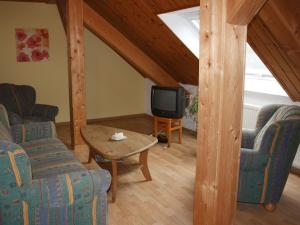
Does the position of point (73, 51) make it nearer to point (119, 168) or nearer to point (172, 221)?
point (119, 168)

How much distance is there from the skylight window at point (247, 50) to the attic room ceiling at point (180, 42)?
0.11 m

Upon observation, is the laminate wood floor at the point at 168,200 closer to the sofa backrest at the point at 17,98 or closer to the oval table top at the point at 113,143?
the oval table top at the point at 113,143

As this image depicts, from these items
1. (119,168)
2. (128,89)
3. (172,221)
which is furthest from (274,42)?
(128,89)

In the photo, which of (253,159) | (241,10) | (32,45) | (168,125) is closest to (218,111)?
(241,10)

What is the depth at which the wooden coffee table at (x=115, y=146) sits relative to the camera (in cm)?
303

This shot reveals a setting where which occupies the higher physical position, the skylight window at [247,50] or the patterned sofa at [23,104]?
the skylight window at [247,50]

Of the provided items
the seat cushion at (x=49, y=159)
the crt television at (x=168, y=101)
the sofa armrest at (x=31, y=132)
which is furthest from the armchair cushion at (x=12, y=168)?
the crt television at (x=168, y=101)

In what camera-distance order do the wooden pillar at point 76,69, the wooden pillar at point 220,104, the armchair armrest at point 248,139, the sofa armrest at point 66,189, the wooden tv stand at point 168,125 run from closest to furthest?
the wooden pillar at point 220,104
the sofa armrest at point 66,189
the armchair armrest at point 248,139
the wooden pillar at point 76,69
the wooden tv stand at point 168,125

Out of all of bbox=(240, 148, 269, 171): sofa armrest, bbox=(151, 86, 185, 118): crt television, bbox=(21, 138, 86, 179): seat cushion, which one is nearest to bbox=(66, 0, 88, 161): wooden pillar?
bbox=(21, 138, 86, 179): seat cushion

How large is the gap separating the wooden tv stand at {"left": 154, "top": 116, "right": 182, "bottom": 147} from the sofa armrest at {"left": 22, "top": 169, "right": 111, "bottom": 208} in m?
2.51

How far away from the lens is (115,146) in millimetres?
3215

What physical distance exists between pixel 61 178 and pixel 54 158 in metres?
0.72

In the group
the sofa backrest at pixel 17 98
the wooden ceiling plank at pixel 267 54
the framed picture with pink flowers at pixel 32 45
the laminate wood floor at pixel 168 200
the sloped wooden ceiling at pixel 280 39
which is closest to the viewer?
the sloped wooden ceiling at pixel 280 39

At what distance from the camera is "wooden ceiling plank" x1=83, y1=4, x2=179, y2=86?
4.84 meters
